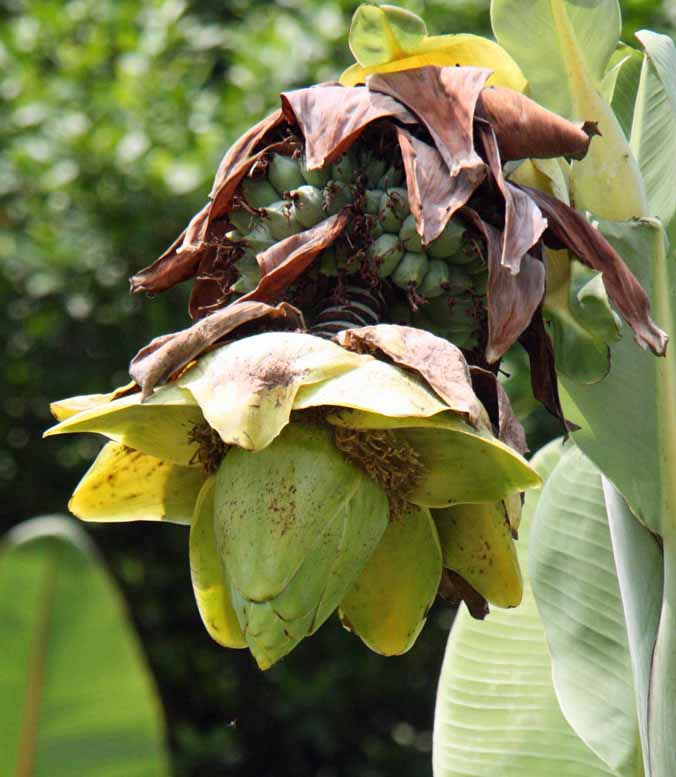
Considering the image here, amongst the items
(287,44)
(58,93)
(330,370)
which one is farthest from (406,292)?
(58,93)

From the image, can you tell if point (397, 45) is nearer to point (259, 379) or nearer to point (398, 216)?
point (398, 216)

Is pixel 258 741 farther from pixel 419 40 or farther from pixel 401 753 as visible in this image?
pixel 419 40

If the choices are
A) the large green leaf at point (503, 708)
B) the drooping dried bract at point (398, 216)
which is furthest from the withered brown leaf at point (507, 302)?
the large green leaf at point (503, 708)

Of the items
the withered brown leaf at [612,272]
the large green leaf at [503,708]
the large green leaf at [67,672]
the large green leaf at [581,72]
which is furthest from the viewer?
the large green leaf at [503,708]

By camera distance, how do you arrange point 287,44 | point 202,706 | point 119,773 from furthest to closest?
1. point 202,706
2. point 287,44
3. point 119,773

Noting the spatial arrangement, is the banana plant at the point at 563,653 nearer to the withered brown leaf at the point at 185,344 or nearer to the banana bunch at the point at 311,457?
the banana bunch at the point at 311,457

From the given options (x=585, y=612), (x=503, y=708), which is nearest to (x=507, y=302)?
(x=585, y=612)

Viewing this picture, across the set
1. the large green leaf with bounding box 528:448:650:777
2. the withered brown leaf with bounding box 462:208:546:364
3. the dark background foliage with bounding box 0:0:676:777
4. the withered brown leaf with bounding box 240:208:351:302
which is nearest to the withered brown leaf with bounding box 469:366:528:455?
the withered brown leaf with bounding box 462:208:546:364
